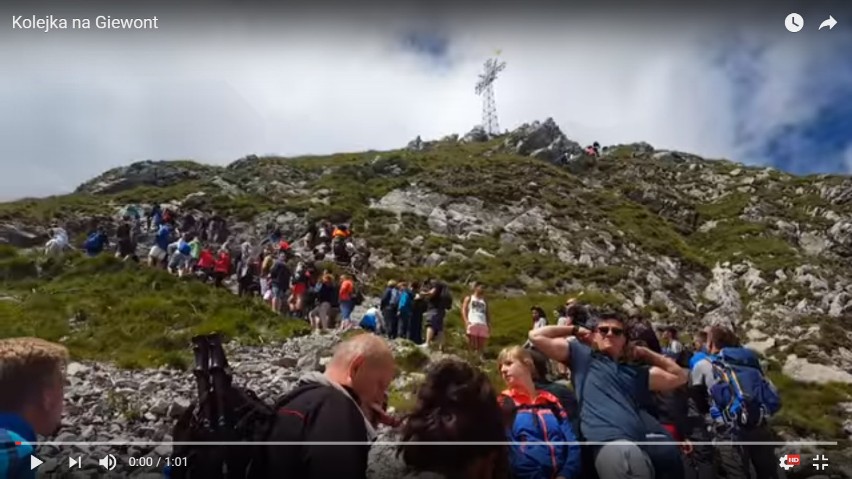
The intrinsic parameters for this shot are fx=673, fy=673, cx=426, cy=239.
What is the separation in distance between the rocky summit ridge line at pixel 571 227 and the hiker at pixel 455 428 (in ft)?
26.6

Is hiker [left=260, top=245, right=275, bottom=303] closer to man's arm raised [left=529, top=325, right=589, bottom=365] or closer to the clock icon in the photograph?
man's arm raised [left=529, top=325, right=589, bottom=365]

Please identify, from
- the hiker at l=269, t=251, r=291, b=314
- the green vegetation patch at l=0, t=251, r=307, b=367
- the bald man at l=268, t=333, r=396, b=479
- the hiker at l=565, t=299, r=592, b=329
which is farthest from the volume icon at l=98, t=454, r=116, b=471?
the hiker at l=269, t=251, r=291, b=314

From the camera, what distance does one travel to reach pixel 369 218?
33.3 meters

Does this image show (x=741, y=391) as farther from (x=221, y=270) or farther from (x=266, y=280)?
(x=221, y=270)

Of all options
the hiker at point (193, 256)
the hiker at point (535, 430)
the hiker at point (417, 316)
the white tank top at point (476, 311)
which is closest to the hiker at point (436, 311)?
the hiker at point (417, 316)

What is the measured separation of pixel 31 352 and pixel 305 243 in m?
22.9

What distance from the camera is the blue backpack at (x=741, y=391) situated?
530 cm

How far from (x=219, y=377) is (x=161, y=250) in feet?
49.0

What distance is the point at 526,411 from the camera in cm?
384

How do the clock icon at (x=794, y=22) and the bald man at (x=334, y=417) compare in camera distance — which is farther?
the clock icon at (x=794, y=22)

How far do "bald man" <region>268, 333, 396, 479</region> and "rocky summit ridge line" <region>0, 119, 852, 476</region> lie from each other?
8075mm

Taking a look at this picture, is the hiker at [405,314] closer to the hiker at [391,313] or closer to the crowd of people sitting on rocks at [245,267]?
the hiker at [391,313]

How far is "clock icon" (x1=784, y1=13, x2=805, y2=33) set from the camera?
16.3ft

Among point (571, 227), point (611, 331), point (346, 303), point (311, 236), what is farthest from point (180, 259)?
point (571, 227)
